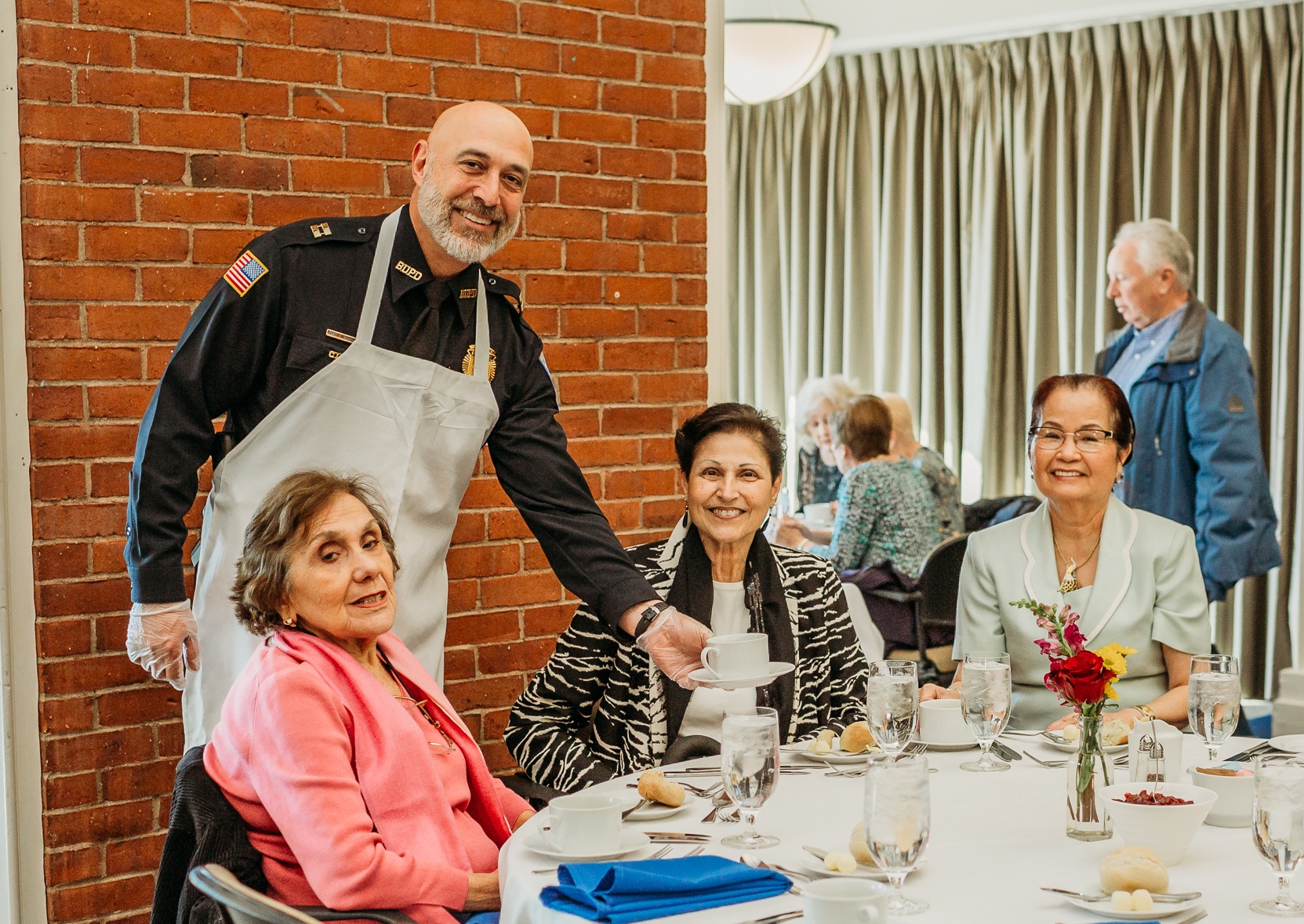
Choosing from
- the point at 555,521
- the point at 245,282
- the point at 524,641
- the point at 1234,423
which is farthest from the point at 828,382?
the point at 245,282

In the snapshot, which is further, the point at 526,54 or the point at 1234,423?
the point at 1234,423

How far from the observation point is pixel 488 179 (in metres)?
2.48

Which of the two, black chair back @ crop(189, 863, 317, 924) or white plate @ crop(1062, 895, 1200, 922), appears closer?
white plate @ crop(1062, 895, 1200, 922)

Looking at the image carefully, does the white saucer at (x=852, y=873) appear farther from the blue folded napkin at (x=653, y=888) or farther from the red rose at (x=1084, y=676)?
the red rose at (x=1084, y=676)

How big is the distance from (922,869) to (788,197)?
589 centimetres

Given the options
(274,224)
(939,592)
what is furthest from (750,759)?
(939,592)

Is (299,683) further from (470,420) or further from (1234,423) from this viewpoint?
(1234,423)

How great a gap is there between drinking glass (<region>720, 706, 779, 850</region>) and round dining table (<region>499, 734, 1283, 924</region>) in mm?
79

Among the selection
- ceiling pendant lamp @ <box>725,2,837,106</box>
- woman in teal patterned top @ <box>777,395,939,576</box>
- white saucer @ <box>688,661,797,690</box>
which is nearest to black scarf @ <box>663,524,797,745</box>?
white saucer @ <box>688,661,797,690</box>

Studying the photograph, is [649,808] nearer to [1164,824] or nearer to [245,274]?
[1164,824]

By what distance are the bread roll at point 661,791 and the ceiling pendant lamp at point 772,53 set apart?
12.9 ft

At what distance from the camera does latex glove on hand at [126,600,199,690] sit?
7.77 feet

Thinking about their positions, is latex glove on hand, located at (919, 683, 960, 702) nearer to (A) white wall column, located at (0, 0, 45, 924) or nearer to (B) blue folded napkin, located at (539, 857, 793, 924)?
(B) blue folded napkin, located at (539, 857, 793, 924)

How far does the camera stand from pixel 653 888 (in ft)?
4.55
